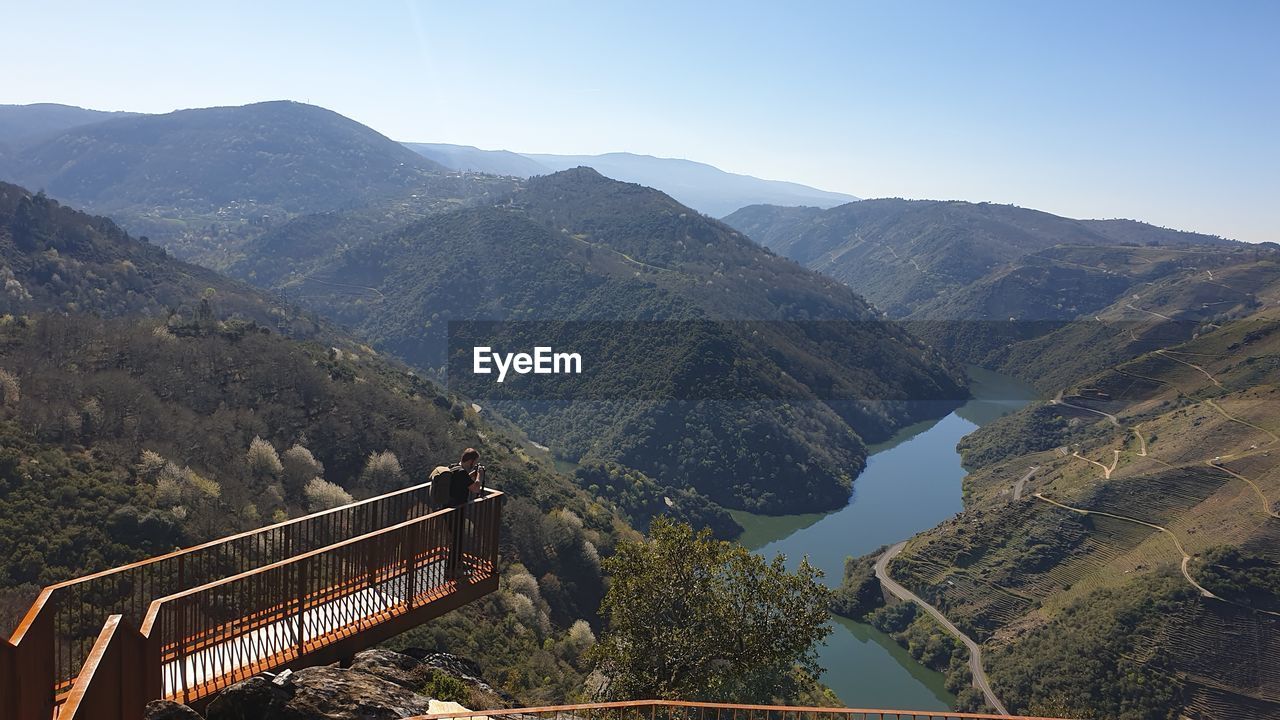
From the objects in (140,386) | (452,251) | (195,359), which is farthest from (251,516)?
(452,251)

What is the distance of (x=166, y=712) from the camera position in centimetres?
477

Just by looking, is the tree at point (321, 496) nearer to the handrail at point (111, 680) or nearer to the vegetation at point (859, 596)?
the handrail at point (111, 680)

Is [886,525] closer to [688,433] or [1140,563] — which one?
[688,433]

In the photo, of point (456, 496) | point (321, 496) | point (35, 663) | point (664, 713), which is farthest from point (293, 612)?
point (321, 496)

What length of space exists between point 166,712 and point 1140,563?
5633 cm

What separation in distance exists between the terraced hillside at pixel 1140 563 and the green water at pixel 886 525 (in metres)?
4.95

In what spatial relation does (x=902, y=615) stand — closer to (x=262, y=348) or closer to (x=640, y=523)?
(x=640, y=523)

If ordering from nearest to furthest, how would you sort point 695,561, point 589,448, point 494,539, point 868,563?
point 494,539
point 695,561
point 868,563
point 589,448

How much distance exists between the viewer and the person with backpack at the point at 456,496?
26.8 ft

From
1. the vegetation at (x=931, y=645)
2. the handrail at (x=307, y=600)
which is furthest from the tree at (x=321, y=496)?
the vegetation at (x=931, y=645)

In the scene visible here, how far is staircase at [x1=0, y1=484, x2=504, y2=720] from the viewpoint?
15.4 feet

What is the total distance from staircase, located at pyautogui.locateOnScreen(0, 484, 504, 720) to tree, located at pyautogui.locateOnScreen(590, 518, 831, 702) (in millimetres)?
4116

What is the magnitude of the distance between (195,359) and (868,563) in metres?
50.2

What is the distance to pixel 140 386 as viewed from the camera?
3102cm
